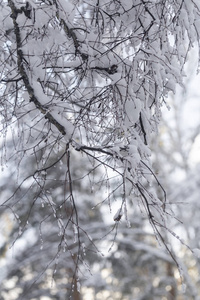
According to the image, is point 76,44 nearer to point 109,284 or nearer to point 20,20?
point 20,20

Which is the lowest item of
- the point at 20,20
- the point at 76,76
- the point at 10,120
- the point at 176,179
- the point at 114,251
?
the point at 10,120

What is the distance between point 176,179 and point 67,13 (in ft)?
25.5

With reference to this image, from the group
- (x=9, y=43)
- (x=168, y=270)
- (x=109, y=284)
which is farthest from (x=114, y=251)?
(x=9, y=43)

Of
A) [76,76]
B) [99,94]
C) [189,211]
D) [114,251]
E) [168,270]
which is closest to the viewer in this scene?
Result: [99,94]

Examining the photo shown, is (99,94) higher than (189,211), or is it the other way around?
(189,211)

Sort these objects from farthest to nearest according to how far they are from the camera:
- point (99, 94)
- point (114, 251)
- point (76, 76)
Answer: point (114, 251) → point (76, 76) → point (99, 94)

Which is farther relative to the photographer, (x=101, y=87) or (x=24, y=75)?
(x=24, y=75)

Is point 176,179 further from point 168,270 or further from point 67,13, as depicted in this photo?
point 67,13

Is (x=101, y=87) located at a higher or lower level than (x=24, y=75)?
lower

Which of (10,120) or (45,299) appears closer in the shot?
(10,120)

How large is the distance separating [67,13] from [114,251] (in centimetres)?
881

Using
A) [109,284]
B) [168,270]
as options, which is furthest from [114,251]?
[168,270]

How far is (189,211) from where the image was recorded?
9516 millimetres

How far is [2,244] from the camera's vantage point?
431 inches
